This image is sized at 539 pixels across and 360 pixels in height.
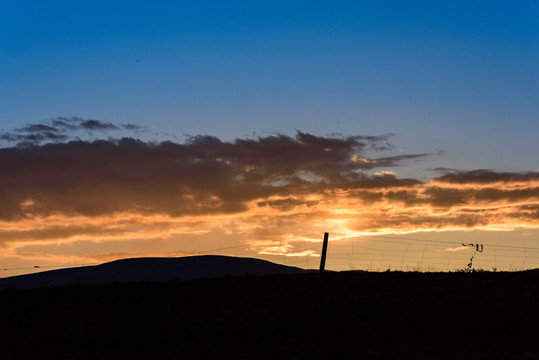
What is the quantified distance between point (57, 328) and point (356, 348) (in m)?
13.2

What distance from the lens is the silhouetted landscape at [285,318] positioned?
2403 cm

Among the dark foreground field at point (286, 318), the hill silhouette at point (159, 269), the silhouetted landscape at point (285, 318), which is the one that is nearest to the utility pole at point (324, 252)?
the silhouetted landscape at point (285, 318)

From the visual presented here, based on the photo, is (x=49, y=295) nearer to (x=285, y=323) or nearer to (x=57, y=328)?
(x=57, y=328)

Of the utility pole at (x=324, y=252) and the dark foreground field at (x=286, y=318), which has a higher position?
the utility pole at (x=324, y=252)

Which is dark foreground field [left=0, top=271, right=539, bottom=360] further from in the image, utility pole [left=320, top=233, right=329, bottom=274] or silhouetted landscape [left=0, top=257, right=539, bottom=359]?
utility pole [left=320, top=233, right=329, bottom=274]

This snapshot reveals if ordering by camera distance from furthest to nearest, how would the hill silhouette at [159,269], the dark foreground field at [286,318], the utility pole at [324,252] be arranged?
the hill silhouette at [159,269]
the utility pole at [324,252]
the dark foreground field at [286,318]

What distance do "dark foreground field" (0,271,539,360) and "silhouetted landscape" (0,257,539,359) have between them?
0.15 feet

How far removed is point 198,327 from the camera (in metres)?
28.0

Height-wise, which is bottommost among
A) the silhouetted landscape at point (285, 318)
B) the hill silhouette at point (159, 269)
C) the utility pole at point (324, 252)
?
the silhouetted landscape at point (285, 318)

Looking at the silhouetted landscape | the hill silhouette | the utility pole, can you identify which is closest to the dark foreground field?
the silhouetted landscape

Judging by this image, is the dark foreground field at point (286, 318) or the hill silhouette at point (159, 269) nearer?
the dark foreground field at point (286, 318)

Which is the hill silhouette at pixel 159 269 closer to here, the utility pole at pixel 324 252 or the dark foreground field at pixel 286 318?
the utility pole at pixel 324 252

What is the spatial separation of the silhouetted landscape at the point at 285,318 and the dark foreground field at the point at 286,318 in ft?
0.15

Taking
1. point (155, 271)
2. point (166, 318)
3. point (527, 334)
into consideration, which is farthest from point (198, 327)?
point (155, 271)
